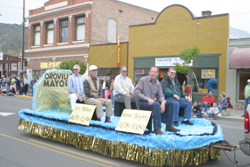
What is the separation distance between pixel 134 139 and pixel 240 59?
43.8 feet

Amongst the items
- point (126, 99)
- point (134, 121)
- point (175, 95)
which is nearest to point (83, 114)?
point (126, 99)

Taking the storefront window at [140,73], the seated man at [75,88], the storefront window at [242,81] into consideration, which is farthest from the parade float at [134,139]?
the storefront window at [140,73]

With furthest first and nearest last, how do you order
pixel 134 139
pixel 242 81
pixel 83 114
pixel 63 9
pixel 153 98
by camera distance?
pixel 63 9
pixel 242 81
pixel 83 114
pixel 153 98
pixel 134 139

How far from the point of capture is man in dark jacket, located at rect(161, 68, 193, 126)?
650 cm

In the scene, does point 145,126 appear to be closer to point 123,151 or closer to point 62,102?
point 123,151

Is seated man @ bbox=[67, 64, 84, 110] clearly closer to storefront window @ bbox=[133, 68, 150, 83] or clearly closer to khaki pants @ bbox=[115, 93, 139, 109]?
khaki pants @ bbox=[115, 93, 139, 109]

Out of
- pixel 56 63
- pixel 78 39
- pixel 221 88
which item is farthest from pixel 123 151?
pixel 56 63

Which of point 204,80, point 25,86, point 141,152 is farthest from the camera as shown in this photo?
point 25,86

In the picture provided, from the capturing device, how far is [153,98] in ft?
19.4

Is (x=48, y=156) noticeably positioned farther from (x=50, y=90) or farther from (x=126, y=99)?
(x=50, y=90)

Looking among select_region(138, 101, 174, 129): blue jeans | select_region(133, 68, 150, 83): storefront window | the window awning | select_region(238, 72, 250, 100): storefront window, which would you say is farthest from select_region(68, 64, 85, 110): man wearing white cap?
select_region(133, 68, 150, 83): storefront window

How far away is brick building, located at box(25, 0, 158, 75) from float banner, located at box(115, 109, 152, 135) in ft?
74.0

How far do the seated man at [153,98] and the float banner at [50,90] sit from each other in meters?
3.82

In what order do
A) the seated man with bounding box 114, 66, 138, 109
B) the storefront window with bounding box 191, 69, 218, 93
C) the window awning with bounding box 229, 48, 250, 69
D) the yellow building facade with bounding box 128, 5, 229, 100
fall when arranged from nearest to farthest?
the seated man with bounding box 114, 66, 138, 109 → the window awning with bounding box 229, 48, 250, 69 → the yellow building facade with bounding box 128, 5, 229, 100 → the storefront window with bounding box 191, 69, 218, 93
